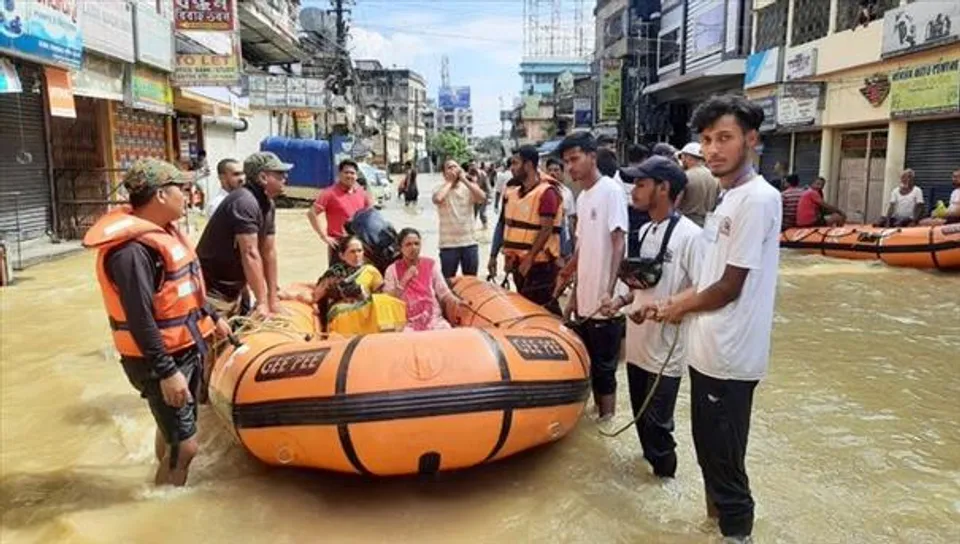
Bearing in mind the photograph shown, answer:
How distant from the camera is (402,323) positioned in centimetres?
459

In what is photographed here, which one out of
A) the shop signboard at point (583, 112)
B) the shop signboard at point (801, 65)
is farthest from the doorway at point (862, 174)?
the shop signboard at point (583, 112)

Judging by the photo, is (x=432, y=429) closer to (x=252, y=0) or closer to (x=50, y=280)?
(x=50, y=280)

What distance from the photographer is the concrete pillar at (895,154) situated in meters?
13.8

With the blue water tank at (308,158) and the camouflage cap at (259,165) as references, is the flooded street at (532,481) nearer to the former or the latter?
the camouflage cap at (259,165)

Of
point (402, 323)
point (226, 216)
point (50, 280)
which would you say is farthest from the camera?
point (50, 280)

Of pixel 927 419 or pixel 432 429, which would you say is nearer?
pixel 432 429

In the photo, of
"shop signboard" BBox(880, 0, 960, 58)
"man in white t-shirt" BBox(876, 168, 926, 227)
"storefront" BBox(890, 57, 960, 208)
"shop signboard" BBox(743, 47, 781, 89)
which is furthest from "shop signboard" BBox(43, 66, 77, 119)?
"shop signboard" BBox(743, 47, 781, 89)

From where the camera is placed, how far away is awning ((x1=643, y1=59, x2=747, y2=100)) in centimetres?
1977

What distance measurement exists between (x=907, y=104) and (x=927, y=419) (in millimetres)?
10528

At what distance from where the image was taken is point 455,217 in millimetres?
6426

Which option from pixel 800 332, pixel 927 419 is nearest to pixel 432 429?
pixel 927 419

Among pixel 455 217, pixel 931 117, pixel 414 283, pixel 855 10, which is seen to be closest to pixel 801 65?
pixel 855 10

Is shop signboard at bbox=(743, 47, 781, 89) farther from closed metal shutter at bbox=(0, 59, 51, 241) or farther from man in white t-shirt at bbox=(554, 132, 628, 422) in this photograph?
man in white t-shirt at bbox=(554, 132, 628, 422)

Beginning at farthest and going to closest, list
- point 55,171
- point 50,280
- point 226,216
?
1. point 55,171
2. point 50,280
3. point 226,216
